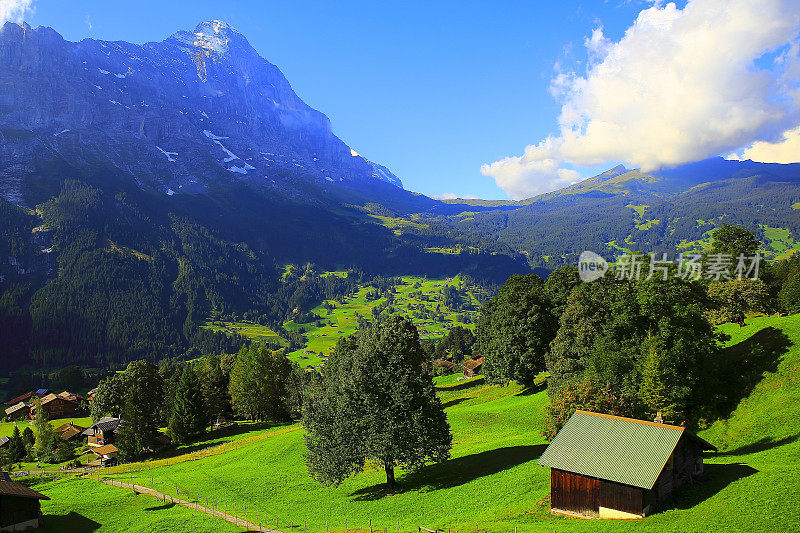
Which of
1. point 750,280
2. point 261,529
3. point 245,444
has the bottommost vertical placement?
point 245,444

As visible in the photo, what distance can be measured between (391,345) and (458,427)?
23.1m

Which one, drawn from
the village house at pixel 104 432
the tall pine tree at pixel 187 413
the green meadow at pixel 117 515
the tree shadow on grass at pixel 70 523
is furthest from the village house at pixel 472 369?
the tree shadow on grass at pixel 70 523

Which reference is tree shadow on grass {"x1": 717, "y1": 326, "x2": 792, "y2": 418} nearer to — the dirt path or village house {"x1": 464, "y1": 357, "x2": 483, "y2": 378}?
the dirt path

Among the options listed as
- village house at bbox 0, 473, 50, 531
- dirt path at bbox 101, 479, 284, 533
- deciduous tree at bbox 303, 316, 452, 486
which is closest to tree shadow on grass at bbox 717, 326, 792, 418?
deciduous tree at bbox 303, 316, 452, 486

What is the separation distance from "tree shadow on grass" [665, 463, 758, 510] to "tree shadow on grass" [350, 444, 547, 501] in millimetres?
13190

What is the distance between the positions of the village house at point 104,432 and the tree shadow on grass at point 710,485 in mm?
92271

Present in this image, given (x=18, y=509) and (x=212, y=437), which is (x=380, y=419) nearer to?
(x=18, y=509)

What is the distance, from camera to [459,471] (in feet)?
141

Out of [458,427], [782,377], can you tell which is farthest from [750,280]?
[458,427]

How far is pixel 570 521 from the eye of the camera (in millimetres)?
28172

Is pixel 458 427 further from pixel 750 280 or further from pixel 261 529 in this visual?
pixel 750 280

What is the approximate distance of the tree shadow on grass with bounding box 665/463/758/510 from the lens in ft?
93.7

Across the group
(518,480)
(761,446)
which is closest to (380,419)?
(518,480)

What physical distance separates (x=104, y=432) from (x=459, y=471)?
252 ft
